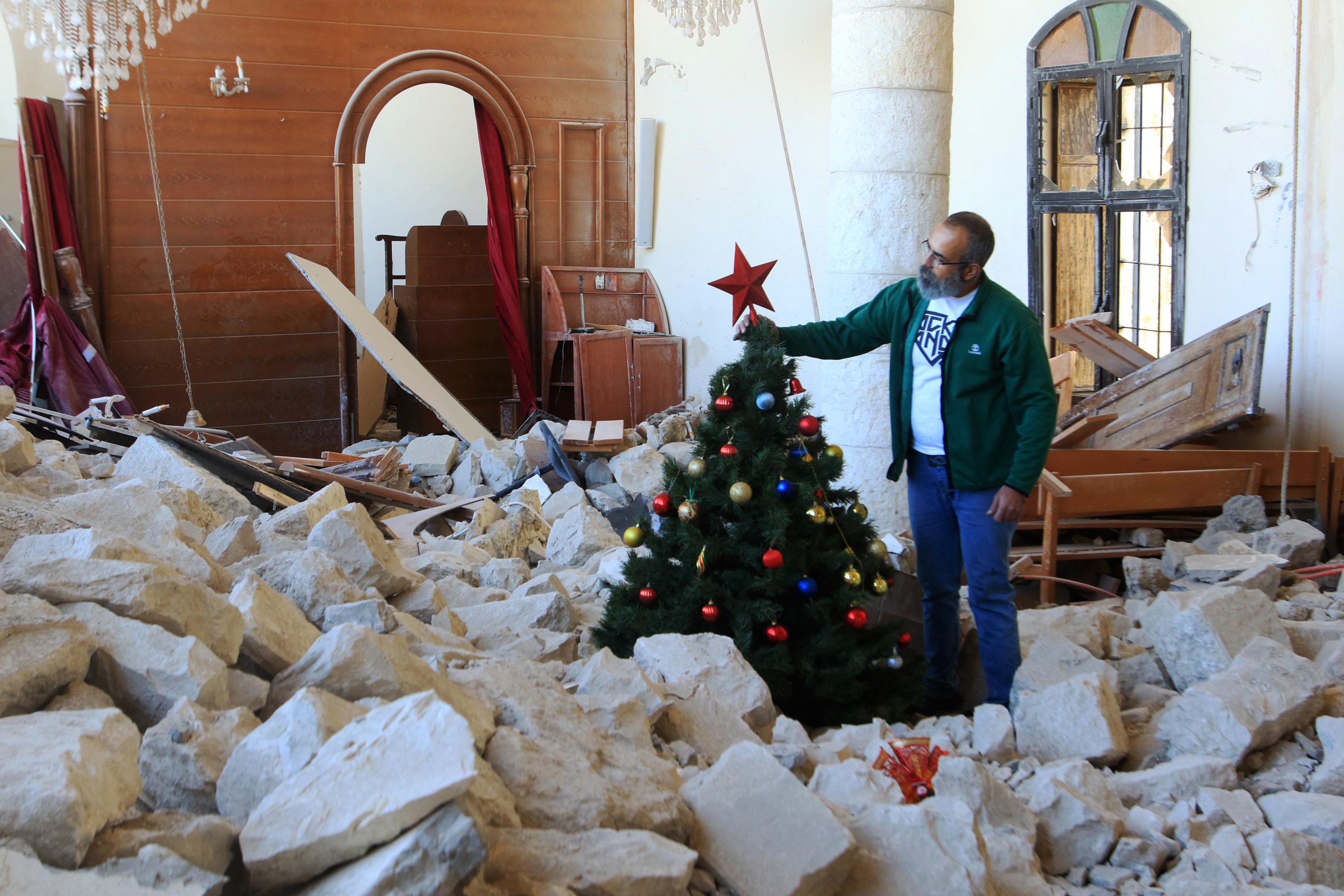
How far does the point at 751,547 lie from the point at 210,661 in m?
1.52

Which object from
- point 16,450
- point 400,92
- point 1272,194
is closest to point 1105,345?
point 1272,194

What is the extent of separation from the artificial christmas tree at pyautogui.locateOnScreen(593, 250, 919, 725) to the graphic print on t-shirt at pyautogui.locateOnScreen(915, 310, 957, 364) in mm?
382

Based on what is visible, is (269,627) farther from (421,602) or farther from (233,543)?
(233,543)

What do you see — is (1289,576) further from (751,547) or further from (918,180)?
(751,547)

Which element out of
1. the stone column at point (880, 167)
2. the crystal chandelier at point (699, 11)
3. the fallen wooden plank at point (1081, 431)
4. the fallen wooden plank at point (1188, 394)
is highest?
the crystal chandelier at point (699, 11)

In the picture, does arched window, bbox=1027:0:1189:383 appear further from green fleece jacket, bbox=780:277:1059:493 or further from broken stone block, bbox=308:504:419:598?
broken stone block, bbox=308:504:419:598

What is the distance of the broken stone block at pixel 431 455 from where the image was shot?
22.3 feet

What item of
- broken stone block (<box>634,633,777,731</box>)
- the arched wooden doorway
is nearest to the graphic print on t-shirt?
broken stone block (<box>634,633,777,731</box>)

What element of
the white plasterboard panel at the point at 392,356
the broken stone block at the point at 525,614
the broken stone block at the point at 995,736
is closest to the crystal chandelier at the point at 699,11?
the white plasterboard panel at the point at 392,356

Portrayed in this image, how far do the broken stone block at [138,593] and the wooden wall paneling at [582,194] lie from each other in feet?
23.9

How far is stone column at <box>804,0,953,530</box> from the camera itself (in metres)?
4.65

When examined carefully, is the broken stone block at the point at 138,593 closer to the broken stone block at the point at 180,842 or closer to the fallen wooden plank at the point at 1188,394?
the broken stone block at the point at 180,842

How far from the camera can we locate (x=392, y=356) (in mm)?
7711

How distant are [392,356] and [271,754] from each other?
617cm
